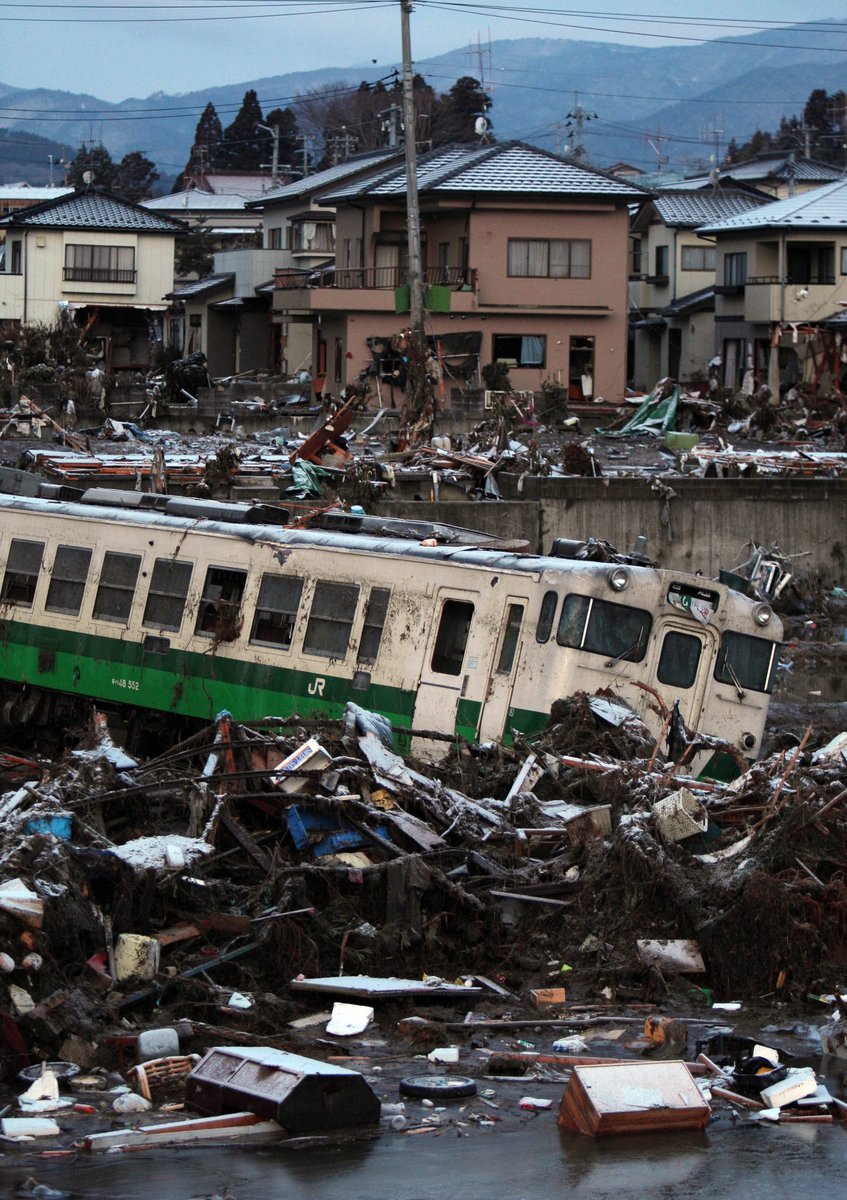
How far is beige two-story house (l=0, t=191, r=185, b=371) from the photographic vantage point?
4919cm

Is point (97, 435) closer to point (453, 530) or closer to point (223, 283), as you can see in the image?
point (453, 530)

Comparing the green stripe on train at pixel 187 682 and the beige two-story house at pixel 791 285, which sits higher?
the beige two-story house at pixel 791 285

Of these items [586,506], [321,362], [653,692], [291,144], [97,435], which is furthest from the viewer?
[291,144]

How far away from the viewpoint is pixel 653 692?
1380cm

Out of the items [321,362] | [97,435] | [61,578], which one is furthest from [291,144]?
[61,578]

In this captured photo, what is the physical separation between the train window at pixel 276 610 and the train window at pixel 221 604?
241 mm

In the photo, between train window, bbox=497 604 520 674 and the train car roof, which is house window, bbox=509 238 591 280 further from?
train window, bbox=497 604 520 674

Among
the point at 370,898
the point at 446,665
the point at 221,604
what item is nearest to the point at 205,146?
the point at 221,604

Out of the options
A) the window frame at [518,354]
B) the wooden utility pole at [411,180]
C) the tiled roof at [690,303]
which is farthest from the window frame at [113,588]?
the tiled roof at [690,303]

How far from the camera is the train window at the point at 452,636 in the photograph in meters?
14.6

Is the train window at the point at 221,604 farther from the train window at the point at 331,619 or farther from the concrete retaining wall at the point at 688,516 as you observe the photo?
the concrete retaining wall at the point at 688,516

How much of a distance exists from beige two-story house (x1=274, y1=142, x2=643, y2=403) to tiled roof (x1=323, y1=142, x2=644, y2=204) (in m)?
0.05

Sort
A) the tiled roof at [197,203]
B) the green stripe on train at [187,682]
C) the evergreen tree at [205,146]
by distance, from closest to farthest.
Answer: the green stripe on train at [187,682] < the tiled roof at [197,203] < the evergreen tree at [205,146]

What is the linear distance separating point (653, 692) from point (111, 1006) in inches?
234
